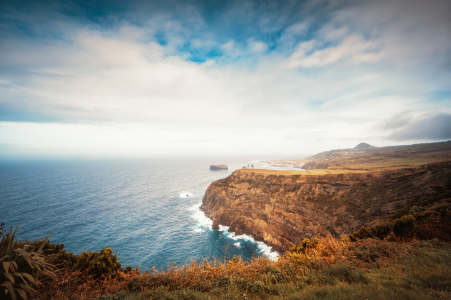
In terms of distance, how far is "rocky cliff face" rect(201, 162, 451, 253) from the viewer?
34219mm

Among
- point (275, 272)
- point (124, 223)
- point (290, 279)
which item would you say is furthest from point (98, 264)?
point (124, 223)

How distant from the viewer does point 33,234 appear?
3816 cm

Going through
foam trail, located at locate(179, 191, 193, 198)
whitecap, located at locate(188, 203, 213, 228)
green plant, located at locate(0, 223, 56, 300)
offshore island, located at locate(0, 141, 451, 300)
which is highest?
green plant, located at locate(0, 223, 56, 300)

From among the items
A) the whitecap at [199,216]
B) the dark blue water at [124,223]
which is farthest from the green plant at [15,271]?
the whitecap at [199,216]

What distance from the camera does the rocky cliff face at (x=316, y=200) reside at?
34.2 meters

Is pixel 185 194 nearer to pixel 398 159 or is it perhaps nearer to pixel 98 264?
pixel 98 264

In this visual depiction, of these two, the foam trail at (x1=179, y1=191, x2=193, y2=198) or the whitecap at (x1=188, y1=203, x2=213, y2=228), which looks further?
the foam trail at (x1=179, y1=191, x2=193, y2=198)

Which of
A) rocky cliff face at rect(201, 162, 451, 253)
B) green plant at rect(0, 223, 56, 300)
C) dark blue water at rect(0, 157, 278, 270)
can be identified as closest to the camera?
green plant at rect(0, 223, 56, 300)

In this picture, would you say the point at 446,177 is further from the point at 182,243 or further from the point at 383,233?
the point at 182,243

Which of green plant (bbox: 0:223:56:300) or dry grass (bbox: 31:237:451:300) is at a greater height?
green plant (bbox: 0:223:56:300)

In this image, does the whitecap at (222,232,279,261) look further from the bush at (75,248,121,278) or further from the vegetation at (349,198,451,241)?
the bush at (75,248,121,278)

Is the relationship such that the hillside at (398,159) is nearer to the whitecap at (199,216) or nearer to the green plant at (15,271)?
the whitecap at (199,216)

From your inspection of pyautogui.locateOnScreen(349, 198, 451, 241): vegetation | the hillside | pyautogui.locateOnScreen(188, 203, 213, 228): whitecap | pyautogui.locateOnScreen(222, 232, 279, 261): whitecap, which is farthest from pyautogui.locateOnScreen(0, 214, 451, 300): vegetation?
the hillside

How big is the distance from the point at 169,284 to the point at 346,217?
42.6 meters
